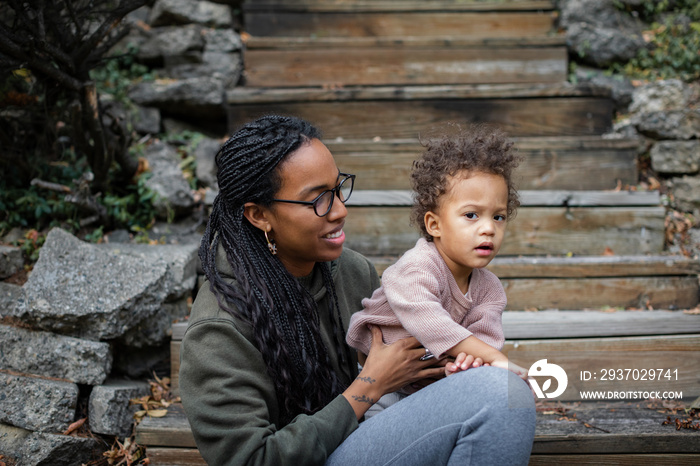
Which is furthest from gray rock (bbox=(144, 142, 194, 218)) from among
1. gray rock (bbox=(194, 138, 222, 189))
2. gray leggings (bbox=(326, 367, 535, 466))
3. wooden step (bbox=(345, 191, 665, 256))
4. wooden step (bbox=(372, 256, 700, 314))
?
gray leggings (bbox=(326, 367, 535, 466))

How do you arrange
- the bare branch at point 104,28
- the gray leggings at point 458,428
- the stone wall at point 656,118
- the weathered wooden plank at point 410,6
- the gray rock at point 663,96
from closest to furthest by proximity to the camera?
the gray leggings at point 458,428 → the bare branch at point 104,28 → the stone wall at point 656,118 → the gray rock at point 663,96 → the weathered wooden plank at point 410,6

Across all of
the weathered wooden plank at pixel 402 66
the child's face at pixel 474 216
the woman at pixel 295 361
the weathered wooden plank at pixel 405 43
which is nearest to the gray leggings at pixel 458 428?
the woman at pixel 295 361

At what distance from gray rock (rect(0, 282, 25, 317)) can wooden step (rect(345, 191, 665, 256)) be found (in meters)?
1.67

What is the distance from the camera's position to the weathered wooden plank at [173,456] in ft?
7.22

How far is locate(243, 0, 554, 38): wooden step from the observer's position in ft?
14.0

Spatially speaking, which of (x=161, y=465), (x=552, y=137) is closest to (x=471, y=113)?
(x=552, y=137)

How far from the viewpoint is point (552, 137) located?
356cm

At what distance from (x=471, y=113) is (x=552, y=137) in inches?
22.2

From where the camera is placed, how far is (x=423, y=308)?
5.53 feet

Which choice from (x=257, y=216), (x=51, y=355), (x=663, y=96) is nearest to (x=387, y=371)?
(x=257, y=216)

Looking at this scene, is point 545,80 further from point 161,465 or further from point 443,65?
point 161,465

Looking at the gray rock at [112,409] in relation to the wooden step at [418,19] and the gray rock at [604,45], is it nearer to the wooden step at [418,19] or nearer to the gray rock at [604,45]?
the wooden step at [418,19]

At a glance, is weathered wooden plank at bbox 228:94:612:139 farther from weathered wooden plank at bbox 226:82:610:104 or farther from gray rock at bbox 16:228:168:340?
gray rock at bbox 16:228:168:340

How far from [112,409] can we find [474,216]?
173 cm
